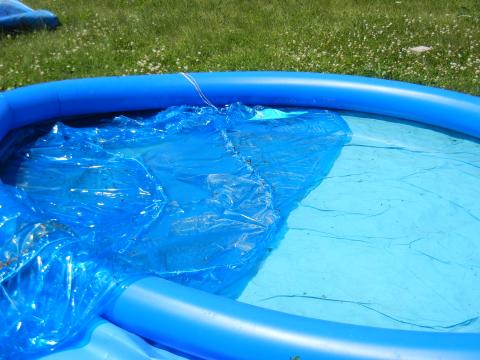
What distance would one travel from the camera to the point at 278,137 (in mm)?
4320

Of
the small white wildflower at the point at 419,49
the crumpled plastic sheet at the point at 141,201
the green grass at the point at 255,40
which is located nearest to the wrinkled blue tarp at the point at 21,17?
the green grass at the point at 255,40

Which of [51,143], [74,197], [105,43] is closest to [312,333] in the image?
[74,197]

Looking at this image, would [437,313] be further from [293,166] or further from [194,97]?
[194,97]

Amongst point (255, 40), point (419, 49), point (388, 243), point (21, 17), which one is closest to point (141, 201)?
point (388, 243)

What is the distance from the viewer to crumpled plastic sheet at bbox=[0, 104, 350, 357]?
246cm

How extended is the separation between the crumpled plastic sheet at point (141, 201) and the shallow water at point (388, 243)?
14 cm

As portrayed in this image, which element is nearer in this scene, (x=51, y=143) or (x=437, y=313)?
(x=437, y=313)

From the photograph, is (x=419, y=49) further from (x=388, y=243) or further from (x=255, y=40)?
(x=388, y=243)

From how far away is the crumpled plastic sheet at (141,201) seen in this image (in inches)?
97.0

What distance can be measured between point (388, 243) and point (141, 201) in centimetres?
136

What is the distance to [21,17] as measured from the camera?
6.08m

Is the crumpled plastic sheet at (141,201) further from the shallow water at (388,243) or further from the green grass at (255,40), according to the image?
the green grass at (255,40)

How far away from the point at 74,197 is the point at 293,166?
1354 millimetres

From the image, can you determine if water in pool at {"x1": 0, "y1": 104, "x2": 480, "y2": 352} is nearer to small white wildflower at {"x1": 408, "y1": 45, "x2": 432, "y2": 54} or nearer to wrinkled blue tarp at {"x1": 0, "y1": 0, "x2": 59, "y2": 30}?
small white wildflower at {"x1": 408, "y1": 45, "x2": 432, "y2": 54}
